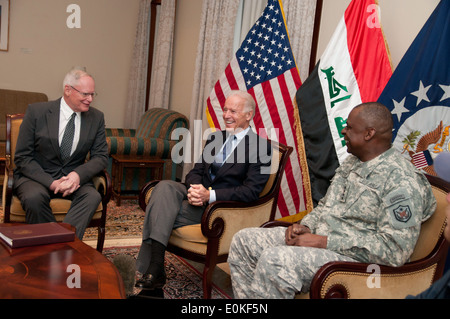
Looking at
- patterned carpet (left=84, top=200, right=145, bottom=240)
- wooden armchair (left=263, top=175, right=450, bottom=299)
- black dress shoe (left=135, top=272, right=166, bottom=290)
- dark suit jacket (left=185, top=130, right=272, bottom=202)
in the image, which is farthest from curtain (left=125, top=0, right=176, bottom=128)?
wooden armchair (left=263, top=175, right=450, bottom=299)

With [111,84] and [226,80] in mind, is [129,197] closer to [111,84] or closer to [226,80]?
[226,80]

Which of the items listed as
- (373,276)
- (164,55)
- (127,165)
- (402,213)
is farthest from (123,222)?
(164,55)

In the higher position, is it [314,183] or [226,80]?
[226,80]

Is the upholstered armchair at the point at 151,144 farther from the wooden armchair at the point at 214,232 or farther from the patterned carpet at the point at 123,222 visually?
the wooden armchair at the point at 214,232

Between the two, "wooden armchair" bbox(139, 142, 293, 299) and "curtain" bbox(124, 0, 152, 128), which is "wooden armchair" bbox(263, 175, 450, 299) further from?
"curtain" bbox(124, 0, 152, 128)

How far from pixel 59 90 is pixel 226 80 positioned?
4425 millimetres

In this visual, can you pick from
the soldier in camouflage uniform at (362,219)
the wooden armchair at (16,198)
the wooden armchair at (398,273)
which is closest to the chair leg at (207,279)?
the soldier in camouflage uniform at (362,219)

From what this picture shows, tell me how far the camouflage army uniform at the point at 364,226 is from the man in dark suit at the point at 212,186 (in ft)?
2.30

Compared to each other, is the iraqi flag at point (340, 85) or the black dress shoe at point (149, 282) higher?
the iraqi flag at point (340, 85)

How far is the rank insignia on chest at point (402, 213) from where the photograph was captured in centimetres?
184

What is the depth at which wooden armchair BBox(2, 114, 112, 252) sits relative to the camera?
9.48 ft

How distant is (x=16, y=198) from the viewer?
292 centimetres

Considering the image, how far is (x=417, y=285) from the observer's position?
1.96 meters
